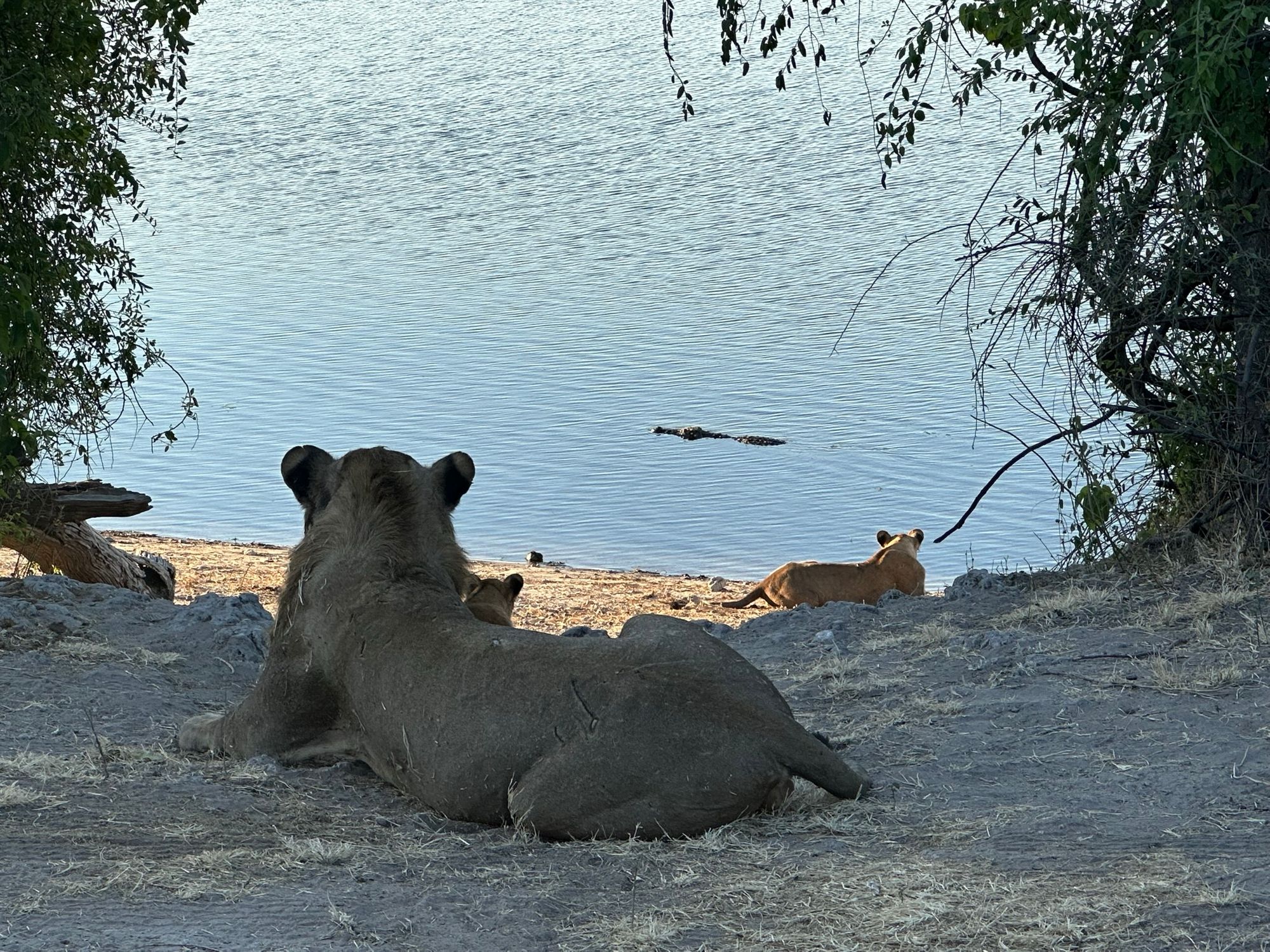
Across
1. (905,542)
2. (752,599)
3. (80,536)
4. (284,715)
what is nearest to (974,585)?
(905,542)

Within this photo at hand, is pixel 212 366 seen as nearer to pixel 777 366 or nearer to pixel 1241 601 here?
pixel 777 366

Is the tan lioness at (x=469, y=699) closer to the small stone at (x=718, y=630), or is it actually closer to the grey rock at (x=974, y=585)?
the small stone at (x=718, y=630)

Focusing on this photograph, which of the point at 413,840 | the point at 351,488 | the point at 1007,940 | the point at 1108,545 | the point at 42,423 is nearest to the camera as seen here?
the point at 1007,940

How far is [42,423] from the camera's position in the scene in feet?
34.6

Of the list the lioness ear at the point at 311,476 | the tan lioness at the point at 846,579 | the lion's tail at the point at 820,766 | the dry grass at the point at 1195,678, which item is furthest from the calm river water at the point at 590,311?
the lion's tail at the point at 820,766

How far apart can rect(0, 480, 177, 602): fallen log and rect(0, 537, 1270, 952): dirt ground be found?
292 centimetres

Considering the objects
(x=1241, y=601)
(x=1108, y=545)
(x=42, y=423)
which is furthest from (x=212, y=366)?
(x=1241, y=601)

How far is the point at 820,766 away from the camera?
201 inches

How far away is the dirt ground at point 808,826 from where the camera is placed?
13.8 feet

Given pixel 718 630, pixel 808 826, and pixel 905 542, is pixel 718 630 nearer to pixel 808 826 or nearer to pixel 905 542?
pixel 905 542

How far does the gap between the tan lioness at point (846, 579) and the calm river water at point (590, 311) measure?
1.48 meters

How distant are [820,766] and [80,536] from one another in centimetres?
742

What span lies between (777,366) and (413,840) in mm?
14877

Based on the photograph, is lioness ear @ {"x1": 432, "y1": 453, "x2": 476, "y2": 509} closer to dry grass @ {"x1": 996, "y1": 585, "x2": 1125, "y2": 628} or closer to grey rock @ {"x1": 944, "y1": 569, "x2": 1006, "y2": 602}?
dry grass @ {"x1": 996, "y1": 585, "x2": 1125, "y2": 628}
